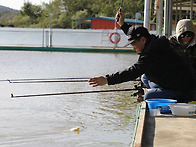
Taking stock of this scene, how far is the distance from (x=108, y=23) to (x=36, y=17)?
98.6 ft

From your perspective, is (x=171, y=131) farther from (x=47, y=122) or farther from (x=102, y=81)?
(x=47, y=122)

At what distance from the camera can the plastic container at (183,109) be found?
4613 millimetres

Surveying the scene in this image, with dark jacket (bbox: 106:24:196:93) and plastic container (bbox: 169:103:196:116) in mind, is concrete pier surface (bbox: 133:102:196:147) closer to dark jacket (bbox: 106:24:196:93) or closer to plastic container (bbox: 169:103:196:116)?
plastic container (bbox: 169:103:196:116)

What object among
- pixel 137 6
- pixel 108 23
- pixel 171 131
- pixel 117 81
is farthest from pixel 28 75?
pixel 137 6

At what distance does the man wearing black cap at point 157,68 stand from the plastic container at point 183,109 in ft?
1.16

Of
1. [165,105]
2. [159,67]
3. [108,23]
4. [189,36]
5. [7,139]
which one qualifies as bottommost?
[7,139]

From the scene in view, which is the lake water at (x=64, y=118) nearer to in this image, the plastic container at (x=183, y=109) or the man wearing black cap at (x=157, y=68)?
the plastic container at (x=183, y=109)

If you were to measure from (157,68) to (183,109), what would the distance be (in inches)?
21.0

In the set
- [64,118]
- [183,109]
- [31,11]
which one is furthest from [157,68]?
[31,11]

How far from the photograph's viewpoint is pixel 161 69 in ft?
15.6

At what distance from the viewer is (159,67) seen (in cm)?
471

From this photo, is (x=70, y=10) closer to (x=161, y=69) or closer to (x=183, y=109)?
(x=161, y=69)

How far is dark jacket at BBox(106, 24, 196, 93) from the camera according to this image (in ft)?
15.1

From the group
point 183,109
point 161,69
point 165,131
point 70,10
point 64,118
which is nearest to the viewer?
point 165,131
